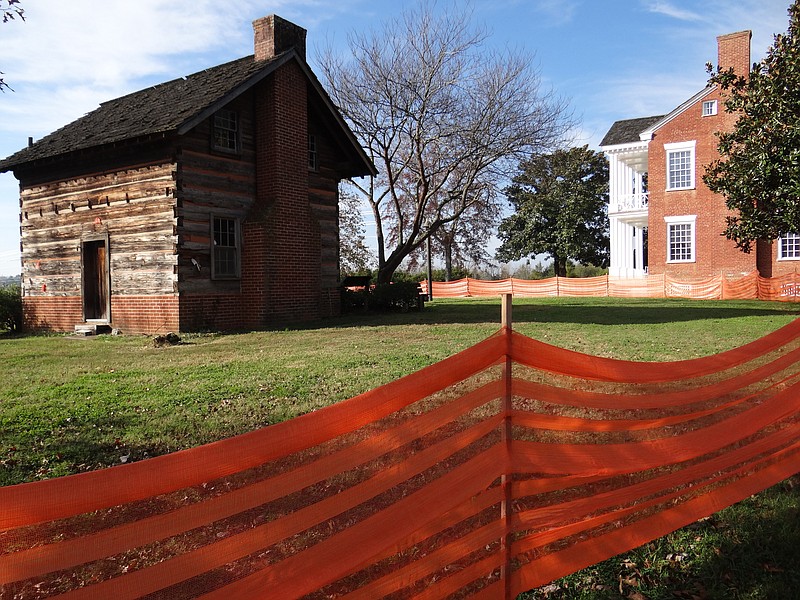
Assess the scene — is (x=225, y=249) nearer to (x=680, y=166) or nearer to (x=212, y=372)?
(x=212, y=372)

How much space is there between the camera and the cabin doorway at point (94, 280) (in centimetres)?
1709

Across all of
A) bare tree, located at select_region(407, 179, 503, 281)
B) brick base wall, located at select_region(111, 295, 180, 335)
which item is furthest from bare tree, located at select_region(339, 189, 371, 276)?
brick base wall, located at select_region(111, 295, 180, 335)

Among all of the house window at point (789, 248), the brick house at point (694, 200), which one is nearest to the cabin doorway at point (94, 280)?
the brick house at point (694, 200)

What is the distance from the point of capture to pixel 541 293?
137ft

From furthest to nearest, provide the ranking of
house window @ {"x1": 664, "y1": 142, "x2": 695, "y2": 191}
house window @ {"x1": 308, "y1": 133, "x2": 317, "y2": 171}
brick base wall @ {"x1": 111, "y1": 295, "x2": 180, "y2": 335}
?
house window @ {"x1": 664, "y1": 142, "x2": 695, "y2": 191} → house window @ {"x1": 308, "y1": 133, "x2": 317, "y2": 171} → brick base wall @ {"x1": 111, "y1": 295, "x2": 180, "y2": 335}

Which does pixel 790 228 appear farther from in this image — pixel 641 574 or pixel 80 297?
pixel 80 297

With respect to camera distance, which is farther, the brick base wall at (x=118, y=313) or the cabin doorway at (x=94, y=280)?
the cabin doorway at (x=94, y=280)

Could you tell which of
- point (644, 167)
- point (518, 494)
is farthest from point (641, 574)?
point (644, 167)

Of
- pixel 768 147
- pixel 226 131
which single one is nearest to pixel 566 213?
pixel 768 147

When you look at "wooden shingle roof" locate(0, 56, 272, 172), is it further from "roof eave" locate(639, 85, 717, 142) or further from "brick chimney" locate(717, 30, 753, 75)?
"brick chimney" locate(717, 30, 753, 75)

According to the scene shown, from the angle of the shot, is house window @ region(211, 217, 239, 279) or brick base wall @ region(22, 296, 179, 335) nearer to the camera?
brick base wall @ region(22, 296, 179, 335)

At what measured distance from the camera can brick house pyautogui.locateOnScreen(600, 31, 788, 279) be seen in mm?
31203

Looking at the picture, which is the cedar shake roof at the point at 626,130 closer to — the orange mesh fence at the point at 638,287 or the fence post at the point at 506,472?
the orange mesh fence at the point at 638,287

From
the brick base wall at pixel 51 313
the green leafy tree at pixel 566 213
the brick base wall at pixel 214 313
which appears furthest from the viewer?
the green leafy tree at pixel 566 213
